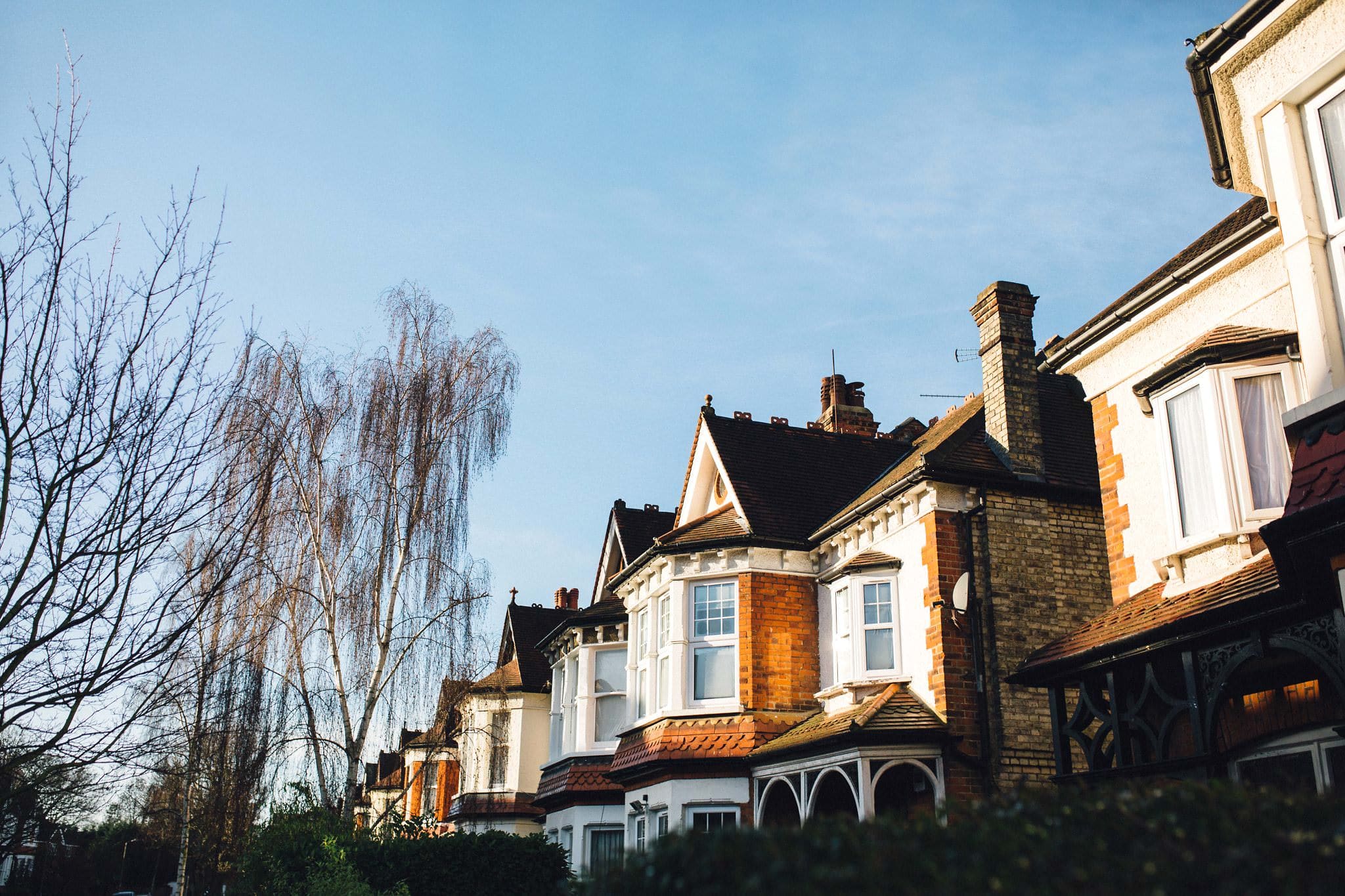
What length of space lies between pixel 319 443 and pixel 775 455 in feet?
29.7

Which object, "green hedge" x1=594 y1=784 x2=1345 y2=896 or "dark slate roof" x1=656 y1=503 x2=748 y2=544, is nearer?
"green hedge" x1=594 y1=784 x2=1345 y2=896

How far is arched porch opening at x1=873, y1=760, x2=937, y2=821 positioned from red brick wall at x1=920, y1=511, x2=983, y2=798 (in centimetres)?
57

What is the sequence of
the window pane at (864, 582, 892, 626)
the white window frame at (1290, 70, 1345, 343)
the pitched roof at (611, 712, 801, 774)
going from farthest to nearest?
1. the pitched roof at (611, 712, 801, 774)
2. the window pane at (864, 582, 892, 626)
3. the white window frame at (1290, 70, 1345, 343)

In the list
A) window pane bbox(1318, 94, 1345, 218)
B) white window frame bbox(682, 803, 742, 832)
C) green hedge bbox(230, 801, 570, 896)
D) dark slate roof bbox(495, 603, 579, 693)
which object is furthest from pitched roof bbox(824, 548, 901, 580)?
dark slate roof bbox(495, 603, 579, 693)

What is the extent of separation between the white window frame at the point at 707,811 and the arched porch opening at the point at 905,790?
2556 millimetres

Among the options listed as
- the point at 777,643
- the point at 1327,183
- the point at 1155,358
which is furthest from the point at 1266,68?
the point at 777,643

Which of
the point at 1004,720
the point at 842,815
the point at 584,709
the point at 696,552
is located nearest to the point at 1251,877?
the point at 842,815

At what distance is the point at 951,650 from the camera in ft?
50.1

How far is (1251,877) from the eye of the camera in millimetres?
3340

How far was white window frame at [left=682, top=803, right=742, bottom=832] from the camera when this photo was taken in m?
17.6

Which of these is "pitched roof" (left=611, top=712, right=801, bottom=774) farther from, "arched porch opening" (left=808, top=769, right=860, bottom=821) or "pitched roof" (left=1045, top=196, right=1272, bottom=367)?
"pitched roof" (left=1045, top=196, right=1272, bottom=367)

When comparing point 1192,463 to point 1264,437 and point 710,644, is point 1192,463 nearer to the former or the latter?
point 1264,437

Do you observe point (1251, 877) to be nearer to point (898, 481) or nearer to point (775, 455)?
point (898, 481)

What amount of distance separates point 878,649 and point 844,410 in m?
9.03
